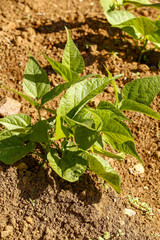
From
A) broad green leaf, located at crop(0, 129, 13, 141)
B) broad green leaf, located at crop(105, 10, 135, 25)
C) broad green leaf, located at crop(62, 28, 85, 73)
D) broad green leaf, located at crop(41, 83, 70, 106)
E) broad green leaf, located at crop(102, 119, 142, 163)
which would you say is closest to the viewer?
broad green leaf, located at crop(102, 119, 142, 163)

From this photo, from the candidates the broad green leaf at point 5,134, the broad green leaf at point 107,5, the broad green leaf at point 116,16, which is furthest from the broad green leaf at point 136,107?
the broad green leaf at point 107,5

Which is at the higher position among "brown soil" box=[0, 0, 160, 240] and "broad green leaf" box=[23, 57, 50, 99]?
"broad green leaf" box=[23, 57, 50, 99]

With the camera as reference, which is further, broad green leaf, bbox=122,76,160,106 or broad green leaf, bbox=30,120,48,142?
broad green leaf, bbox=122,76,160,106

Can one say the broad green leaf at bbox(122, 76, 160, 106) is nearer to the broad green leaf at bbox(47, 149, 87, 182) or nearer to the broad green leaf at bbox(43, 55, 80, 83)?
the broad green leaf at bbox(43, 55, 80, 83)

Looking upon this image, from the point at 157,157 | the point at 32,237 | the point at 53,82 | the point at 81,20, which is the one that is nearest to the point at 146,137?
the point at 157,157

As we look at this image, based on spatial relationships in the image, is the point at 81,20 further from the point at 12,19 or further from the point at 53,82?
the point at 53,82

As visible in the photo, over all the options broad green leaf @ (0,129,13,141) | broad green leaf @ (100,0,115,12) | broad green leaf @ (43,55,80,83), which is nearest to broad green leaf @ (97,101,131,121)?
broad green leaf @ (43,55,80,83)
